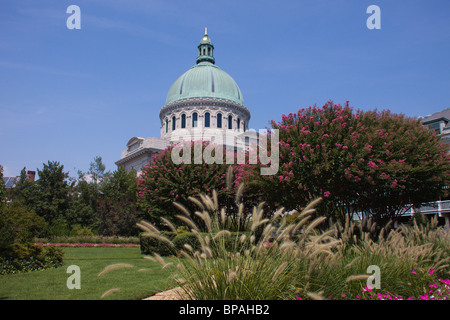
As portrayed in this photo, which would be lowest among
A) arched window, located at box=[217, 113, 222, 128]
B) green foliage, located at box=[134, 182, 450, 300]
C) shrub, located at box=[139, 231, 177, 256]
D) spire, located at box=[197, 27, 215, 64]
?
shrub, located at box=[139, 231, 177, 256]

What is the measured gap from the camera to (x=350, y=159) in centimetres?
1812

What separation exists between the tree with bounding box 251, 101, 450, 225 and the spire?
65341 mm

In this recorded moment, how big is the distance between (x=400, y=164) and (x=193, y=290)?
15749 millimetres

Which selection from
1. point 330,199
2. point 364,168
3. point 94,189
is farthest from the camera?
point 94,189

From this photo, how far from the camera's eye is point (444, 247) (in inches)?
456

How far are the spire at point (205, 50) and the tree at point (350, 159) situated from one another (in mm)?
65341

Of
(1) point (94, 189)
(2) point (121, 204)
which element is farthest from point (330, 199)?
(1) point (94, 189)

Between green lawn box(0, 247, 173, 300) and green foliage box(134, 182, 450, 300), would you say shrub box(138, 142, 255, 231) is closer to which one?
green lawn box(0, 247, 173, 300)

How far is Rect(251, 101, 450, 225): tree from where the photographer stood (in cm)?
1850

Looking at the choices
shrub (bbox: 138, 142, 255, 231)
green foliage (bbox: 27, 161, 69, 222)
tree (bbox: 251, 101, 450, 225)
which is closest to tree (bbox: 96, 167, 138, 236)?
green foliage (bbox: 27, 161, 69, 222)

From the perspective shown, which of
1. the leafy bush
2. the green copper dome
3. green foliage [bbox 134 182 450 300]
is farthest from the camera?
the green copper dome

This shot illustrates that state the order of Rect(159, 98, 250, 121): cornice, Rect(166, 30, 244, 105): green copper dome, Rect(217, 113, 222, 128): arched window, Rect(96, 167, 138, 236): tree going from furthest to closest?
1. Rect(166, 30, 244, 105): green copper dome
2. Rect(217, 113, 222, 128): arched window
3. Rect(159, 98, 250, 121): cornice
4. Rect(96, 167, 138, 236): tree
